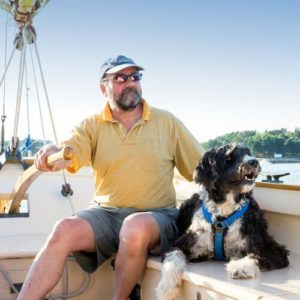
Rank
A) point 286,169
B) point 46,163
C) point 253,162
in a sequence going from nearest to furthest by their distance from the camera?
point 253,162, point 46,163, point 286,169

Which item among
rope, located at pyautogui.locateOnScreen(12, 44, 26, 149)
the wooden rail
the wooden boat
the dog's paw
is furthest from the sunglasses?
rope, located at pyautogui.locateOnScreen(12, 44, 26, 149)

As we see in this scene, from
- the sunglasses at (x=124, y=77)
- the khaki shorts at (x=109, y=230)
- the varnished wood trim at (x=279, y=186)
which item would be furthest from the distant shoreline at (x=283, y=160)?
the sunglasses at (x=124, y=77)

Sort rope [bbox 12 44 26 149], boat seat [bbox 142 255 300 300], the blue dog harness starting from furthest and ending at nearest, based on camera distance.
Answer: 1. rope [bbox 12 44 26 149]
2. the blue dog harness
3. boat seat [bbox 142 255 300 300]

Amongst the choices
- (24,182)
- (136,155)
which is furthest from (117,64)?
(24,182)

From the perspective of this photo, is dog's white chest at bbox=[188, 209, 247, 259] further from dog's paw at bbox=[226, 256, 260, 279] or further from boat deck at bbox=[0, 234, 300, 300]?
dog's paw at bbox=[226, 256, 260, 279]

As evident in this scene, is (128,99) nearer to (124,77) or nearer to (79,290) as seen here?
(124,77)

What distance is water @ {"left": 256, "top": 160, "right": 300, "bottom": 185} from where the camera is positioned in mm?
3380

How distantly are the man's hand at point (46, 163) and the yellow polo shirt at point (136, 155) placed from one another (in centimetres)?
20

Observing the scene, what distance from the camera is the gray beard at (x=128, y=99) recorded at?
3551mm

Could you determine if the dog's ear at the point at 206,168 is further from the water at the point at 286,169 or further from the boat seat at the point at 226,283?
the boat seat at the point at 226,283

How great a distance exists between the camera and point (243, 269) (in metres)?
2.69

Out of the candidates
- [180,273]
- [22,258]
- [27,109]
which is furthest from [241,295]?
[27,109]

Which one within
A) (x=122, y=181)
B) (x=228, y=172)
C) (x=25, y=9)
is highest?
(x=25, y=9)

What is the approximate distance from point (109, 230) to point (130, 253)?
0.32 metres
